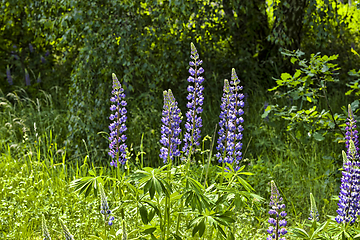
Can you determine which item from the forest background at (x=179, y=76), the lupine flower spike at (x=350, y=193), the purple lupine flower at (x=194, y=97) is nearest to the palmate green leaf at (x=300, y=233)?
the lupine flower spike at (x=350, y=193)

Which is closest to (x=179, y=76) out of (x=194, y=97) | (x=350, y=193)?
(x=194, y=97)

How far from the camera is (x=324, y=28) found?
4242mm

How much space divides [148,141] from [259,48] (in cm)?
263

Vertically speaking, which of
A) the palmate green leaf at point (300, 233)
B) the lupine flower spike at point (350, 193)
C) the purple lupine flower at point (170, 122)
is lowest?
the palmate green leaf at point (300, 233)

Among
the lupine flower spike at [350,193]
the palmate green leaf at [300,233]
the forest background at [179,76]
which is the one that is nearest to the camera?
the palmate green leaf at [300,233]

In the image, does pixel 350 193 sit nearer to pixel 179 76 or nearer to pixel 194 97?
pixel 194 97

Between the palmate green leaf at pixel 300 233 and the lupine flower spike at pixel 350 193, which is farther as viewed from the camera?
the lupine flower spike at pixel 350 193

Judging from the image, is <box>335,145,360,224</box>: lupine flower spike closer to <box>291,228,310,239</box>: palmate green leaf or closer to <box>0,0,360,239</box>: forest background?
<box>291,228,310,239</box>: palmate green leaf

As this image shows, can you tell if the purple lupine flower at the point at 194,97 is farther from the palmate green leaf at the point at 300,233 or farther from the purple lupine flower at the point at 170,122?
the palmate green leaf at the point at 300,233

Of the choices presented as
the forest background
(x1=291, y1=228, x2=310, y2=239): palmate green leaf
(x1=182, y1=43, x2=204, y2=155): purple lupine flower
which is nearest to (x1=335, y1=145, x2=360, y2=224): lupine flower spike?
(x1=291, y1=228, x2=310, y2=239): palmate green leaf

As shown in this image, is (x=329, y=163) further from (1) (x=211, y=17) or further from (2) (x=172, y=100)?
(2) (x=172, y=100)

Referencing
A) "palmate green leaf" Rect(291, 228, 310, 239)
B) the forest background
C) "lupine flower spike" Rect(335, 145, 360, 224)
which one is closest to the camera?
"palmate green leaf" Rect(291, 228, 310, 239)

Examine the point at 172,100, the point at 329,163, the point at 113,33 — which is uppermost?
the point at 113,33

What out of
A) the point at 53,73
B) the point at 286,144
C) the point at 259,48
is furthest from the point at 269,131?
the point at 53,73
